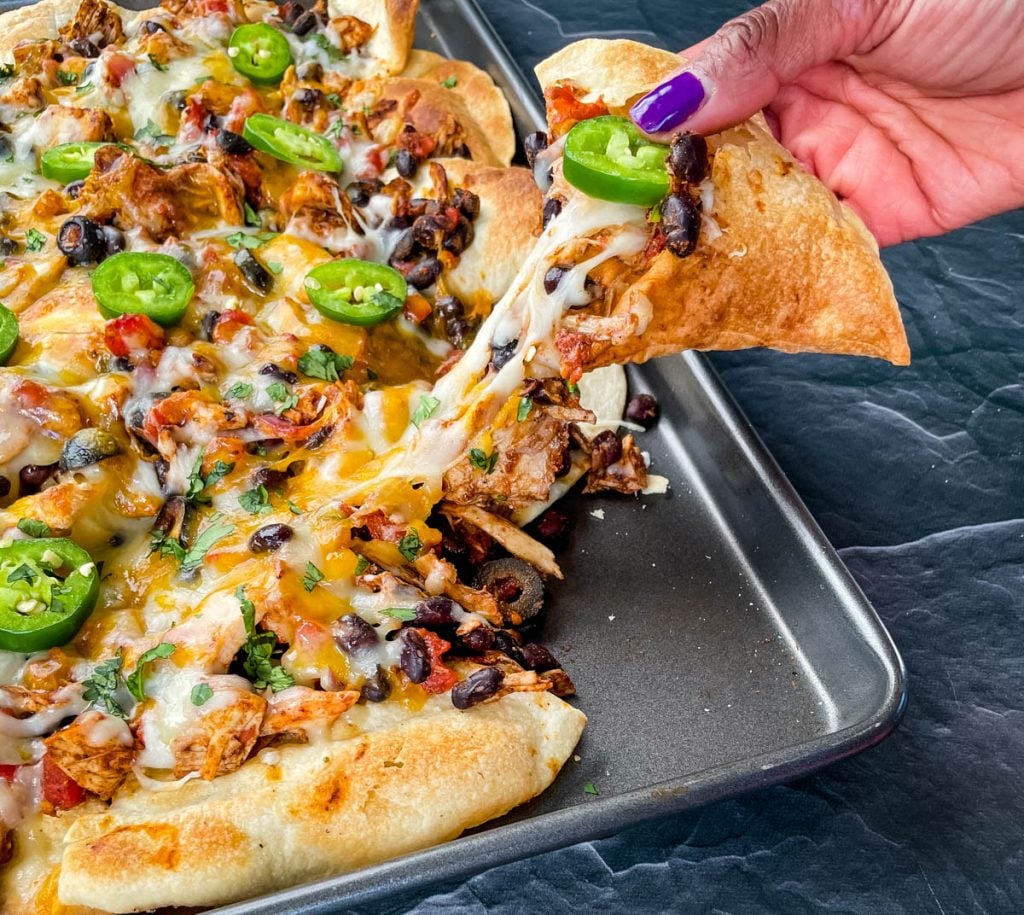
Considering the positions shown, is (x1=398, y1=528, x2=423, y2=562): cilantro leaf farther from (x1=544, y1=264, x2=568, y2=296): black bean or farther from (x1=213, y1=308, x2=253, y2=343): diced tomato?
(x1=213, y1=308, x2=253, y2=343): diced tomato

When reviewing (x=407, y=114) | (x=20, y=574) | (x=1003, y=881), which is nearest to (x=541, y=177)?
(x=407, y=114)

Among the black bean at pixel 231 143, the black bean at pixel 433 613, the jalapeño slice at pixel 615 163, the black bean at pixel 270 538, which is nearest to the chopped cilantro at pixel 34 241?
the black bean at pixel 231 143

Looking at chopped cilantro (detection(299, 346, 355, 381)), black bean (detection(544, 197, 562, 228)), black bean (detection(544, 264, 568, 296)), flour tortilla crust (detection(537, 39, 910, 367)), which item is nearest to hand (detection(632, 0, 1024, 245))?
flour tortilla crust (detection(537, 39, 910, 367))

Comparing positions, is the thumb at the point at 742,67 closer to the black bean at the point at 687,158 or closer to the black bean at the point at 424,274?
the black bean at the point at 687,158

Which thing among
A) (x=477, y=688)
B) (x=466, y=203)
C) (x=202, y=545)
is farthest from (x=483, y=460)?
(x=466, y=203)

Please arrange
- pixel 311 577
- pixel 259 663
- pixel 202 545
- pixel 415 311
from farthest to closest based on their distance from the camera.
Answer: pixel 415 311
pixel 202 545
pixel 311 577
pixel 259 663

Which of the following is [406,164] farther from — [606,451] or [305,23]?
[606,451]
